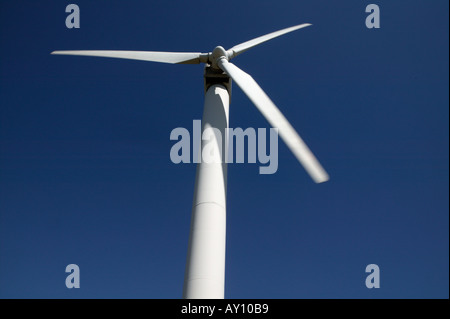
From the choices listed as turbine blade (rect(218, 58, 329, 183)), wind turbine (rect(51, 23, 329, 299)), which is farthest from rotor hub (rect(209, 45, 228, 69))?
turbine blade (rect(218, 58, 329, 183))

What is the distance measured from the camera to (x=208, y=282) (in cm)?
1014

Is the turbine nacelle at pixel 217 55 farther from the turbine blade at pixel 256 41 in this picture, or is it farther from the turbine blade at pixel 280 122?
the turbine blade at pixel 256 41

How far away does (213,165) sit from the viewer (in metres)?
12.6

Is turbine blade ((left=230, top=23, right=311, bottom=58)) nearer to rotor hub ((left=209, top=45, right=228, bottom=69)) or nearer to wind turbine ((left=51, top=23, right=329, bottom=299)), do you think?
wind turbine ((left=51, top=23, right=329, bottom=299))

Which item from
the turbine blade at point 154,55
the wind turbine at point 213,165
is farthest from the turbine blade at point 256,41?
the turbine blade at point 154,55

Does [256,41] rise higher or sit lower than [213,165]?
higher

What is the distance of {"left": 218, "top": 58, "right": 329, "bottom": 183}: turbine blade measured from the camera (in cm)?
996

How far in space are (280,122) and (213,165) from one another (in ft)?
9.80

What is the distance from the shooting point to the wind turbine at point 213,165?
33.6ft

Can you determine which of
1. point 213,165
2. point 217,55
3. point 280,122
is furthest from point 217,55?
point 213,165

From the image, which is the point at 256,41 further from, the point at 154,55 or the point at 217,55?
the point at 154,55
